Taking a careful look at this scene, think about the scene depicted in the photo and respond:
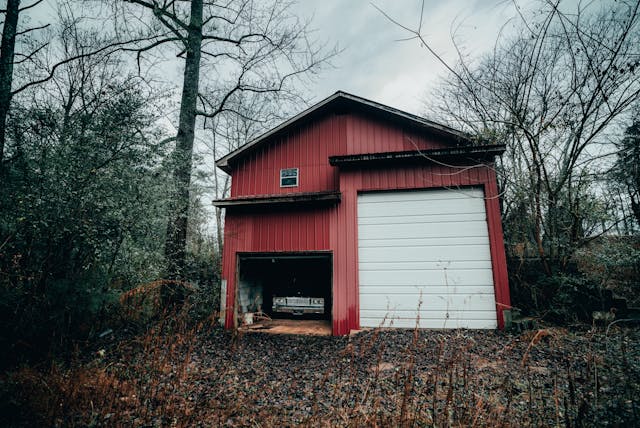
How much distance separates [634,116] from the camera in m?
8.20

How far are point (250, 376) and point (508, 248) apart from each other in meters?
7.86

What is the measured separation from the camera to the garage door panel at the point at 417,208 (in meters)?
7.17

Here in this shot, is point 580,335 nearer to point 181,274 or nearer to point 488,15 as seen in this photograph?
point 488,15

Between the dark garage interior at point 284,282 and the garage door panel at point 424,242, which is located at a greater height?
the garage door panel at point 424,242

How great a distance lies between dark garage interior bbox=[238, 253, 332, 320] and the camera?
365 inches

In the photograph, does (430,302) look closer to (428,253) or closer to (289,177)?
(428,253)

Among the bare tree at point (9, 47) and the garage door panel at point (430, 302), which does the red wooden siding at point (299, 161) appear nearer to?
the garage door panel at point (430, 302)

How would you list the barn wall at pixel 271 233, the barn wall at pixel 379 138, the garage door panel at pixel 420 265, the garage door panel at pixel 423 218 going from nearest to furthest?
1. the garage door panel at pixel 420 265
2. the garage door panel at pixel 423 218
3. the barn wall at pixel 271 233
4. the barn wall at pixel 379 138

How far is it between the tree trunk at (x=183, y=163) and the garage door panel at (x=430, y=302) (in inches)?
196

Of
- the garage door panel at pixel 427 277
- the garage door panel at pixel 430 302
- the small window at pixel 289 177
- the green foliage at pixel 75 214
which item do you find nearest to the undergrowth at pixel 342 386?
the garage door panel at pixel 430 302

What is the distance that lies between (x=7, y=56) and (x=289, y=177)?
7.45 metres

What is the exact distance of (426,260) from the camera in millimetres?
7062

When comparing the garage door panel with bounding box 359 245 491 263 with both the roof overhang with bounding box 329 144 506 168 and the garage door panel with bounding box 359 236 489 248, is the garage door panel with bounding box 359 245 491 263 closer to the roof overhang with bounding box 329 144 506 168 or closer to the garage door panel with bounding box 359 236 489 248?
the garage door panel with bounding box 359 236 489 248

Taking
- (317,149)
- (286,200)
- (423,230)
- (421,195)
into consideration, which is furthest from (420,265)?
(317,149)
